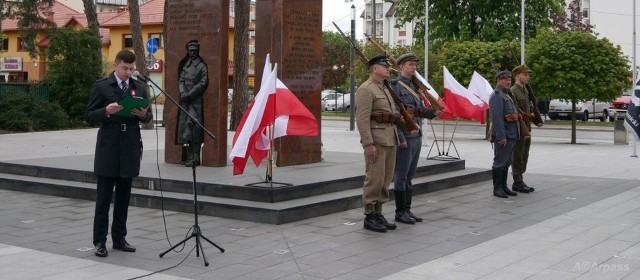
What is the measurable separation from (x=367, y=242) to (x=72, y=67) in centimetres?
2304

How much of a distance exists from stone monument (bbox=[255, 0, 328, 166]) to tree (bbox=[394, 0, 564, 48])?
28.8 m

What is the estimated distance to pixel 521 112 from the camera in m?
12.4

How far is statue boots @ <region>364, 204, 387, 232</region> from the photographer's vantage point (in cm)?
913

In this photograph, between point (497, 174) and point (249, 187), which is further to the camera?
point (497, 174)

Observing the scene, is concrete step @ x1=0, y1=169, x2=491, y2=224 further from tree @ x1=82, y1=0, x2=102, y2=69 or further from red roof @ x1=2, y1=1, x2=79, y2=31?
red roof @ x1=2, y1=1, x2=79, y2=31

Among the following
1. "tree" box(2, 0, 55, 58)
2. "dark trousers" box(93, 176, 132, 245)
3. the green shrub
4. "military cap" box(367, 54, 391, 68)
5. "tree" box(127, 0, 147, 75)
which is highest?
→ "tree" box(2, 0, 55, 58)

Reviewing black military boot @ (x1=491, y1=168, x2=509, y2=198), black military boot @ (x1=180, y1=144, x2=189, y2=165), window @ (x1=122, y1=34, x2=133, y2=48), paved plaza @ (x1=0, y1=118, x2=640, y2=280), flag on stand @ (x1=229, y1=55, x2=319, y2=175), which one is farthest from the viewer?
window @ (x1=122, y1=34, x2=133, y2=48)

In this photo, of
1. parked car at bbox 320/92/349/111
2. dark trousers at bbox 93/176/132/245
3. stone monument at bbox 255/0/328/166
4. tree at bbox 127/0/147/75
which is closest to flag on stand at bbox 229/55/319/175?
dark trousers at bbox 93/176/132/245

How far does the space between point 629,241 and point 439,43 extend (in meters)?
35.5

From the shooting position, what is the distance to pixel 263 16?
12828 millimetres

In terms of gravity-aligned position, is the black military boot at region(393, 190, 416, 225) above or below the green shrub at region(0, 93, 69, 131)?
below

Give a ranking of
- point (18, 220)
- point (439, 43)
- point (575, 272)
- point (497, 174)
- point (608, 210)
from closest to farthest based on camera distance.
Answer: point (575, 272), point (18, 220), point (608, 210), point (497, 174), point (439, 43)

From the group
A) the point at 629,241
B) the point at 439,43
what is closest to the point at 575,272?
the point at 629,241

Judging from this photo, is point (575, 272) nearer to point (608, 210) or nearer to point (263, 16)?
point (608, 210)
